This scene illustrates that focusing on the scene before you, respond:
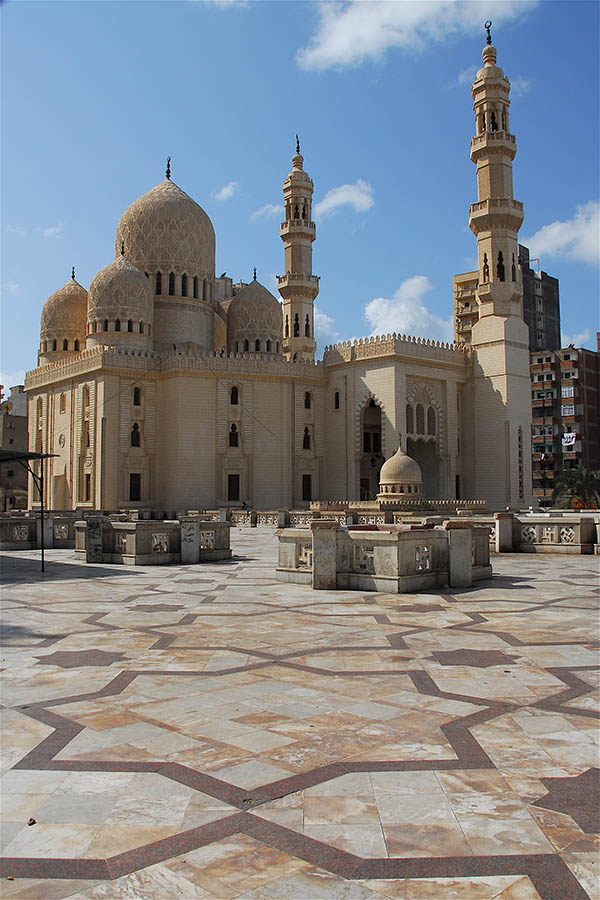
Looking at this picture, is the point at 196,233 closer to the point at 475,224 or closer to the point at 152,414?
the point at 152,414

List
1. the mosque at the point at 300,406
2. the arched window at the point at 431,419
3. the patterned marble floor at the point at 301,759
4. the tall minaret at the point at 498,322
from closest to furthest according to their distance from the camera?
the patterned marble floor at the point at 301,759 < the mosque at the point at 300,406 < the tall minaret at the point at 498,322 < the arched window at the point at 431,419

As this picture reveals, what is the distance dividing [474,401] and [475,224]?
8.58 meters

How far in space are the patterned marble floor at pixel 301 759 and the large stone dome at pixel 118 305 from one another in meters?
32.1

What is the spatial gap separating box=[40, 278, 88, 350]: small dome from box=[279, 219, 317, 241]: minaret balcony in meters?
11.6

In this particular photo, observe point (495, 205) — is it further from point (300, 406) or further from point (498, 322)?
point (300, 406)

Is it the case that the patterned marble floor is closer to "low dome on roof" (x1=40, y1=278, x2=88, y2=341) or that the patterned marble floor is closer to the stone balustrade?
the stone balustrade

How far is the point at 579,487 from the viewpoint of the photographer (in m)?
42.1

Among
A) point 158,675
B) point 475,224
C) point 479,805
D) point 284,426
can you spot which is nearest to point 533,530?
point 158,675

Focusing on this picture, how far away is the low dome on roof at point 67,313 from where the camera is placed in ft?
142

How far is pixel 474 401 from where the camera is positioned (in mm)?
38906

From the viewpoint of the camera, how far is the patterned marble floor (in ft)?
9.54

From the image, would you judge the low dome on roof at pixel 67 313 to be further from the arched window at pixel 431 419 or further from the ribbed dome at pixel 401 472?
the ribbed dome at pixel 401 472

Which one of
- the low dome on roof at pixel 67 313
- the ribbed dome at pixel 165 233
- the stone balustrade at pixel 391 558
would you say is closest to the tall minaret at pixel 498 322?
the ribbed dome at pixel 165 233

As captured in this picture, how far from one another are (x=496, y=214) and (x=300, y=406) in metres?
13.1
